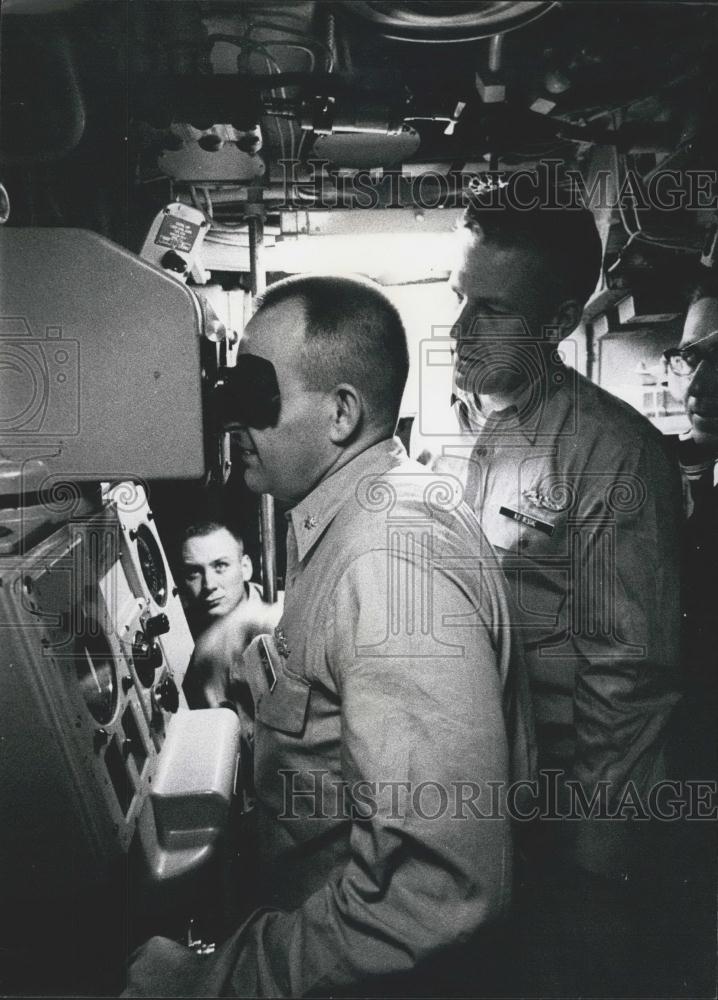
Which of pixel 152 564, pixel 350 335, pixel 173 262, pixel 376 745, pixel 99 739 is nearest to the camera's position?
pixel 376 745

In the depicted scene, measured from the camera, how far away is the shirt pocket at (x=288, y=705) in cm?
137

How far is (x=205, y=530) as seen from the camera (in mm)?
1759

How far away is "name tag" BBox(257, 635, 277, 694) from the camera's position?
151cm

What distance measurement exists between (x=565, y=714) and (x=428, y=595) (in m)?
0.61

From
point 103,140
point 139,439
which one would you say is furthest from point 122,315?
point 103,140

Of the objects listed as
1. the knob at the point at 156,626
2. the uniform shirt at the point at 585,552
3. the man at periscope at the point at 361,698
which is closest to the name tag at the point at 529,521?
the uniform shirt at the point at 585,552

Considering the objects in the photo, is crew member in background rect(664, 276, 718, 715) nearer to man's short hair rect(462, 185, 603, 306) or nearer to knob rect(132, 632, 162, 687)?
man's short hair rect(462, 185, 603, 306)

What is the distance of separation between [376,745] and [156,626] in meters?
0.72

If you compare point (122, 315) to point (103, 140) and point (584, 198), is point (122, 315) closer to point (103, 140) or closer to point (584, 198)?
point (103, 140)

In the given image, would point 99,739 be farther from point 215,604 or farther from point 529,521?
point 529,521

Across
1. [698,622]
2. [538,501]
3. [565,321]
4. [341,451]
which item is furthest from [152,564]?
[698,622]

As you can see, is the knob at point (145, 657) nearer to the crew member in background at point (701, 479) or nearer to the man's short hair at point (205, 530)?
the man's short hair at point (205, 530)

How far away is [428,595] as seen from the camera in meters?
1.24

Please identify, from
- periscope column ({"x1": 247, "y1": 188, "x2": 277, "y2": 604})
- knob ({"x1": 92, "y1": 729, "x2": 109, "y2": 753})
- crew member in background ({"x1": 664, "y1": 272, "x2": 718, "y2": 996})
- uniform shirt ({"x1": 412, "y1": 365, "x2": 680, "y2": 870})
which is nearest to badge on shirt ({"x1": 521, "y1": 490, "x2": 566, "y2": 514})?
uniform shirt ({"x1": 412, "y1": 365, "x2": 680, "y2": 870})
